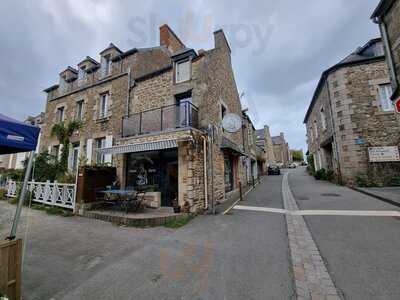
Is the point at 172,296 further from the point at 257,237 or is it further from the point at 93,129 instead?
the point at 93,129

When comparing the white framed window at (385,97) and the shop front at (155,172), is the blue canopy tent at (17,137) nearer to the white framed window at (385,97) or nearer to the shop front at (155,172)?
the shop front at (155,172)

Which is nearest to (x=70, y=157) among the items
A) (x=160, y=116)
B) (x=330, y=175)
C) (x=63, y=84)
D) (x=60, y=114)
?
(x=60, y=114)

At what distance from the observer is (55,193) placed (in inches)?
352

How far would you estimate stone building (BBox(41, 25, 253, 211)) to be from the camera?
8031 millimetres

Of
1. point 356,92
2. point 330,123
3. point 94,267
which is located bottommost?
point 94,267

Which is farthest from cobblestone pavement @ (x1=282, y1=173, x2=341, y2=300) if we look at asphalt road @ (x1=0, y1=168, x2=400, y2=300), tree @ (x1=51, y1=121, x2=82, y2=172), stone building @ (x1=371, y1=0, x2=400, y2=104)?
tree @ (x1=51, y1=121, x2=82, y2=172)

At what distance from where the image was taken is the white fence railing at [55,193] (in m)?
8.38

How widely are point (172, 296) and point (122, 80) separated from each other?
11827mm

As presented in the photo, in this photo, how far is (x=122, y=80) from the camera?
11.5 meters

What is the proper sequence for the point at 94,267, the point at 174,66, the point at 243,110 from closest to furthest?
the point at 94,267, the point at 174,66, the point at 243,110

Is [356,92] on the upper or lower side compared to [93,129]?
upper

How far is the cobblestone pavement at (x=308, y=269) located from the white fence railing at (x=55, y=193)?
8.53 m

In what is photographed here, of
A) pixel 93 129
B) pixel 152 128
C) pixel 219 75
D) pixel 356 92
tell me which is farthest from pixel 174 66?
pixel 356 92

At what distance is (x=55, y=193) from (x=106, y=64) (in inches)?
358
